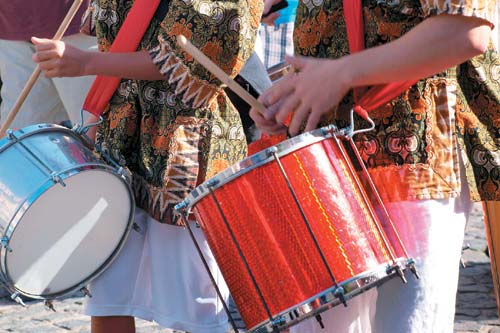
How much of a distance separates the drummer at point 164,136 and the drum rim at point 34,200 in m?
0.08

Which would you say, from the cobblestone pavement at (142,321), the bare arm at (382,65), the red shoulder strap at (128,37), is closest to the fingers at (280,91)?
the bare arm at (382,65)

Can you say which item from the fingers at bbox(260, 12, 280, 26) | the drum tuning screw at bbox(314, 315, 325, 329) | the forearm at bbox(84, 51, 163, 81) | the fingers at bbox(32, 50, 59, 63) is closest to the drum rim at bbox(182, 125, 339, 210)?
the drum tuning screw at bbox(314, 315, 325, 329)

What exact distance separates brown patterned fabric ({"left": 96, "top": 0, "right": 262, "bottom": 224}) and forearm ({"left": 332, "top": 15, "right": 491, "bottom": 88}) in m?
0.96

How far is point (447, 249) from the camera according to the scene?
2047 millimetres

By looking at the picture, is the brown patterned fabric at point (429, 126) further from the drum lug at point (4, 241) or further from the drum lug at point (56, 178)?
the drum lug at point (4, 241)

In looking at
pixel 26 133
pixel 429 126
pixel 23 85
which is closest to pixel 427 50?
pixel 429 126

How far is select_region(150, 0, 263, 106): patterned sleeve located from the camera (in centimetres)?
274

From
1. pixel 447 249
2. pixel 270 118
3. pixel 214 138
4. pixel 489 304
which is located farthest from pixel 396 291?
pixel 489 304

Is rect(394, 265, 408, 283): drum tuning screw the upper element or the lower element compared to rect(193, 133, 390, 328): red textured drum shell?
lower

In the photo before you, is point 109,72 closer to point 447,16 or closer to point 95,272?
point 95,272

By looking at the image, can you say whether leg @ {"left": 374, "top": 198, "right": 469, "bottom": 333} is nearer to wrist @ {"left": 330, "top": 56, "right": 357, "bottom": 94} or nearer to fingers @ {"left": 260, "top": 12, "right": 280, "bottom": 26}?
wrist @ {"left": 330, "top": 56, "right": 357, "bottom": 94}

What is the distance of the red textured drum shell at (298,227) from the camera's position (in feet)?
6.34

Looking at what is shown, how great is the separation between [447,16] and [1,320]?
3088 millimetres

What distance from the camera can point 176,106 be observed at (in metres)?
2.85
